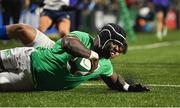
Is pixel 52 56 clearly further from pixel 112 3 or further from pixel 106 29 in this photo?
pixel 112 3

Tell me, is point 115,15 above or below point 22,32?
below

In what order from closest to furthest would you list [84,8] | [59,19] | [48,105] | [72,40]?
[48,105] → [72,40] → [59,19] → [84,8]

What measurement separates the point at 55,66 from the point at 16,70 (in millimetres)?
504

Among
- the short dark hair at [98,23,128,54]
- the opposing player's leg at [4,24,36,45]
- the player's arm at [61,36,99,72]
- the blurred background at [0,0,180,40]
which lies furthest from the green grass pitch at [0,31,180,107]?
the blurred background at [0,0,180,40]

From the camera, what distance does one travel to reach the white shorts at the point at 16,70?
8445mm

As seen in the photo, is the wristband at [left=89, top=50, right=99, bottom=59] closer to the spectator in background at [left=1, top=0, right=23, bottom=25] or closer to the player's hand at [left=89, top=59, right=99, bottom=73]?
the player's hand at [left=89, top=59, right=99, bottom=73]

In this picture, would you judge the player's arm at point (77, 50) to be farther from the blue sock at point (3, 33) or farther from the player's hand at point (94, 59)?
the blue sock at point (3, 33)

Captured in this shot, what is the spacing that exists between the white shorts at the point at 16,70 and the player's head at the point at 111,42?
0.86 m

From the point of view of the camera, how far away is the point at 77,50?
26.2ft

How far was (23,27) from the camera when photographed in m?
8.82

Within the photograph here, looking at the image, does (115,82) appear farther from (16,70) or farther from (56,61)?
(16,70)

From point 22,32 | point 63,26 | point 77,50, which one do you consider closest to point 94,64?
point 77,50

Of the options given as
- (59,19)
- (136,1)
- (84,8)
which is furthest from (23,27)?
(136,1)

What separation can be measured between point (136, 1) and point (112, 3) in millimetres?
1185
